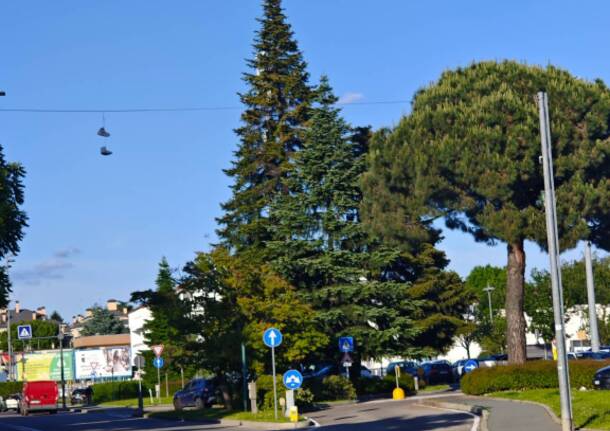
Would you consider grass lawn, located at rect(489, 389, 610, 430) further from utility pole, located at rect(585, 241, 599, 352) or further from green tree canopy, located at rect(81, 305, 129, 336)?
green tree canopy, located at rect(81, 305, 129, 336)

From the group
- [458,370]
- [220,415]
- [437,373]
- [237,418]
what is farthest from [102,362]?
[237,418]

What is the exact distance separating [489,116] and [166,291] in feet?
50.0

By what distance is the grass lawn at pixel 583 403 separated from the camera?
22.5 m

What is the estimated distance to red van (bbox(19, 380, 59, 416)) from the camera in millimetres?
58344

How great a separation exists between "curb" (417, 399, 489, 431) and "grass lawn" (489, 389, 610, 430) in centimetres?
189

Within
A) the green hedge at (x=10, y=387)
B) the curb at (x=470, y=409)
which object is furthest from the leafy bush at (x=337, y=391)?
the green hedge at (x=10, y=387)

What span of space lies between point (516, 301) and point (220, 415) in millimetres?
13073

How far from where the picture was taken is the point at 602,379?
34.5 m

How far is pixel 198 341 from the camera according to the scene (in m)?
41.8

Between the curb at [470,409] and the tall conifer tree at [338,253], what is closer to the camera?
the curb at [470,409]

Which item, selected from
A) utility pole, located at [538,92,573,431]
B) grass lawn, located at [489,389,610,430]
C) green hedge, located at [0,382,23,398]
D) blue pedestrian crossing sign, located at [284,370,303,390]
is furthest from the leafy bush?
green hedge, located at [0,382,23,398]

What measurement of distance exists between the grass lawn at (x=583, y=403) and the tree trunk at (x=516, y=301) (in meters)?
4.04

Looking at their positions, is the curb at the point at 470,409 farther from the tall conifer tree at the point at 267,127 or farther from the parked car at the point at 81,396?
the parked car at the point at 81,396

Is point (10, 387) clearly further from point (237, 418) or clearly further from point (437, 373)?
point (237, 418)
